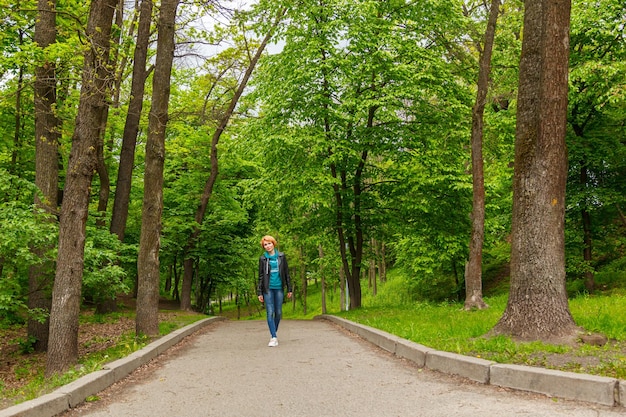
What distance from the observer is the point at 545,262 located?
680cm

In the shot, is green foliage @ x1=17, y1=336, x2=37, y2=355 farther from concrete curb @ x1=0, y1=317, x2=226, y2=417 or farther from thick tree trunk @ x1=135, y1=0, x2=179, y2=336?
concrete curb @ x1=0, y1=317, x2=226, y2=417

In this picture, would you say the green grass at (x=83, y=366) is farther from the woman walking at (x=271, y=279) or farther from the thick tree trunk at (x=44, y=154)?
the woman walking at (x=271, y=279)

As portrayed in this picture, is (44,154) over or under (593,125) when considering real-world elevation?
under

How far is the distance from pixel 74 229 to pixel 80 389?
12.1 feet

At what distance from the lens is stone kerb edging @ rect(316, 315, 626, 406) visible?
14.6ft

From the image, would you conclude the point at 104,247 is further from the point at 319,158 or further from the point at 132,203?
the point at 132,203

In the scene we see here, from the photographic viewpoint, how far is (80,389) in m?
5.35

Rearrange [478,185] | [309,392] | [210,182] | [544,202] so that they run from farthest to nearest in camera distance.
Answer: [210,182] < [478,185] < [544,202] < [309,392]

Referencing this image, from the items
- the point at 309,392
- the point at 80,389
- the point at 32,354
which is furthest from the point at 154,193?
the point at 309,392

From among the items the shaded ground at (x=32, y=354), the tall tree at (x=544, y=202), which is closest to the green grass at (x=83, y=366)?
the shaded ground at (x=32, y=354)

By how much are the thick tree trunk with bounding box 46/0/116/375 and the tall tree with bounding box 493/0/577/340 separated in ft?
22.2

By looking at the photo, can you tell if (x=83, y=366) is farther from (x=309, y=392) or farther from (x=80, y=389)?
(x=309, y=392)

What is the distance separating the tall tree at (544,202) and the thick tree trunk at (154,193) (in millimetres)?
7020

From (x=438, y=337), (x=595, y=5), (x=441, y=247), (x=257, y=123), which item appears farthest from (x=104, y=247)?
(x=595, y=5)
